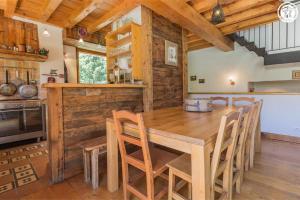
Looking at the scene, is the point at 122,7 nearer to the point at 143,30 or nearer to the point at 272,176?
the point at 143,30

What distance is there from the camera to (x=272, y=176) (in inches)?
79.8

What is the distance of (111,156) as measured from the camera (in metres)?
1.76

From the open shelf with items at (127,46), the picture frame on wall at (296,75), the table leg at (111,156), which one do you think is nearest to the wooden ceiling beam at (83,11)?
the open shelf with items at (127,46)

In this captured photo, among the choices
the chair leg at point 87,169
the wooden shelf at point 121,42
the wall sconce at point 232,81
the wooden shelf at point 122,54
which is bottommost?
the chair leg at point 87,169

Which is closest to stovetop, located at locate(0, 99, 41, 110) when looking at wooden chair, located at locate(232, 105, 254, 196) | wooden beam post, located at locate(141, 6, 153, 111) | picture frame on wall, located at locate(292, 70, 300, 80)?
wooden beam post, located at locate(141, 6, 153, 111)

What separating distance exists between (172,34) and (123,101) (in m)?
1.90

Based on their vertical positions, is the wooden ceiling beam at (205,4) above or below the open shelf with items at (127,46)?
above

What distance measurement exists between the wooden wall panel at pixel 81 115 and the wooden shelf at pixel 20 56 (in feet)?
7.66

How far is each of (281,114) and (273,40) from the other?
8.43 feet

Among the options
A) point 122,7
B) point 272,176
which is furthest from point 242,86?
point 122,7

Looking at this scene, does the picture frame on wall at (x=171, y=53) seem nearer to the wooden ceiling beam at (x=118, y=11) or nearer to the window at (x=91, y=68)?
the wooden ceiling beam at (x=118, y=11)

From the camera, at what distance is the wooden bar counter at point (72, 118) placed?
1.90 m

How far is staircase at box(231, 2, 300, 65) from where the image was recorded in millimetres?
4449

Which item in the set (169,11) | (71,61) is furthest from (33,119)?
(169,11)
